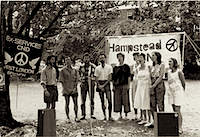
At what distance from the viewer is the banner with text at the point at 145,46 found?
661 centimetres

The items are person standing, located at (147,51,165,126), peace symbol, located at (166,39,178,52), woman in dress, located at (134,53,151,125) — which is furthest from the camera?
peace symbol, located at (166,39,178,52)

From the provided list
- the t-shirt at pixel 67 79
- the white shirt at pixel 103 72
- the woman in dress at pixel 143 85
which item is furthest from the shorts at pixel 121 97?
the t-shirt at pixel 67 79

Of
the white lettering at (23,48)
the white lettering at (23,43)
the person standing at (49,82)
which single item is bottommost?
the person standing at (49,82)

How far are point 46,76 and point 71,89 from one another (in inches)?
29.1

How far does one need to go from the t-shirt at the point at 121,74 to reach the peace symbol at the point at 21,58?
2.30 metres

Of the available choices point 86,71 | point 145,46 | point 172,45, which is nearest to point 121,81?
point 86,71

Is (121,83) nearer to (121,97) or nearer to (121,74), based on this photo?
(121,74)

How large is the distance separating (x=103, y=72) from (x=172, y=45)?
186 centimetres

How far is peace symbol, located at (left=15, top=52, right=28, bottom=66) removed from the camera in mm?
5750

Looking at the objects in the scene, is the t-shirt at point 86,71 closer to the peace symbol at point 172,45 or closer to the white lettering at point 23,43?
the white lettering at point 23,43

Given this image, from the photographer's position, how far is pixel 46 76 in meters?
6.45

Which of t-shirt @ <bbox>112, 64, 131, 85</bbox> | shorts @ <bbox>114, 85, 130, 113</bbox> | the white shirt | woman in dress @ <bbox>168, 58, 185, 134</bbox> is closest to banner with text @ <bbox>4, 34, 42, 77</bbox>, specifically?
the white shirt

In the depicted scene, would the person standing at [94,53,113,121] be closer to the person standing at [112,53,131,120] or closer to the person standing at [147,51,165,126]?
the person standing at [112,53,131,120]

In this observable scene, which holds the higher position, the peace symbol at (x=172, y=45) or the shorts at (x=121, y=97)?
the peace symbol at (x=172, y=45)
